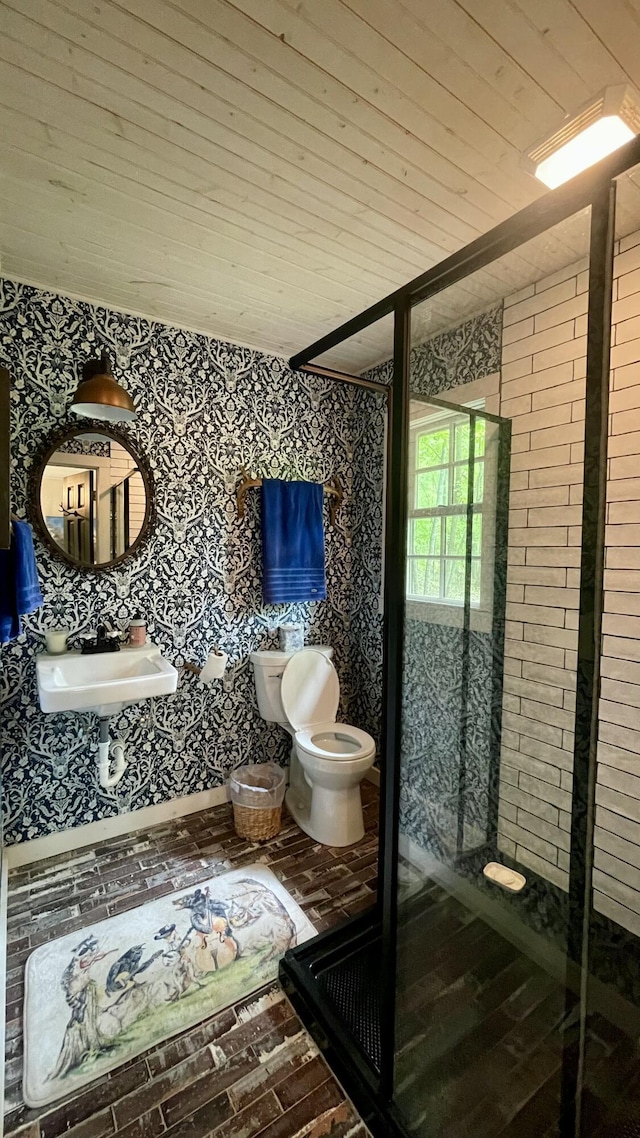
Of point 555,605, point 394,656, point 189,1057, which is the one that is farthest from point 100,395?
point 189,1057

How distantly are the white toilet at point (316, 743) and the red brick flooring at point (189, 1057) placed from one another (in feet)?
0.66

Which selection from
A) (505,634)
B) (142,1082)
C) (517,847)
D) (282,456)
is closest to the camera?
(142,1082)

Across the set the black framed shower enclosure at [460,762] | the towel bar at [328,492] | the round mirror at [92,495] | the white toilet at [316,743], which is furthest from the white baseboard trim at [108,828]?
the towel bar at [328,492]

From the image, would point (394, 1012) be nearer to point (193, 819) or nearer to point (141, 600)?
point (193, 819)

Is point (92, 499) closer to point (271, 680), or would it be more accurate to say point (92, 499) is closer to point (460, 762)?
point (271, 680)

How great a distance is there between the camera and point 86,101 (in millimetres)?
1124

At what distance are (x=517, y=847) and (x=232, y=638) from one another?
1.60 metres

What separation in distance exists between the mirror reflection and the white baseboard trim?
125 centimetres

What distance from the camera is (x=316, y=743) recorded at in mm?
2367

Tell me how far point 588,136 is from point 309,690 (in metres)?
2.34

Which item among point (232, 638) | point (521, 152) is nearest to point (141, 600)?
point (232, 638)

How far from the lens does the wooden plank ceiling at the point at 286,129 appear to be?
0.95 m

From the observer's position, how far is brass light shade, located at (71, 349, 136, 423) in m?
1.82

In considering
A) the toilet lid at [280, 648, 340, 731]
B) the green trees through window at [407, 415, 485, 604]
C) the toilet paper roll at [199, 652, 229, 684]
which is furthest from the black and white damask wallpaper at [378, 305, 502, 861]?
the toilet paper roll at [199, 652, 229, 684]
